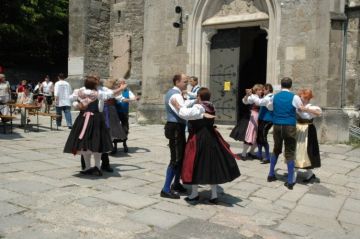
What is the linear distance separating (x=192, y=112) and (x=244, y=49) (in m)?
8.83

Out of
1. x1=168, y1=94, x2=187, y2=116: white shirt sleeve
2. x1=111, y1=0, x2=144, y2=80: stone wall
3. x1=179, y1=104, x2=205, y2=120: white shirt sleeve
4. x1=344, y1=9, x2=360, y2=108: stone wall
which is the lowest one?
x1=179, y1=104, x2=205, y2=120: white shirt sleeve

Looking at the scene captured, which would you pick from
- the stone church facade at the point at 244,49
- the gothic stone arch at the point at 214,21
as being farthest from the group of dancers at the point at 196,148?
the gothic stone arch at the point at 214,21

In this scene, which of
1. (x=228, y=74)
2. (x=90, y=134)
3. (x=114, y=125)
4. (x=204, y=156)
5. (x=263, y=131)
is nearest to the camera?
(x=204, y=156)

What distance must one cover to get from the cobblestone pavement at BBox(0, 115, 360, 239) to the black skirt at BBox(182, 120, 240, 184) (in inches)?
13.9

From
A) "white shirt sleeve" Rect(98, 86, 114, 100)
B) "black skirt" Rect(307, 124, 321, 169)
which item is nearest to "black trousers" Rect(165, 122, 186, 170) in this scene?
"white shirt sleeve" Rect(98, 86, 114, 100)

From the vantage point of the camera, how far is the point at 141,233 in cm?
393

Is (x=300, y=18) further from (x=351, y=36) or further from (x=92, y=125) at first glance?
(x=92, y=125)

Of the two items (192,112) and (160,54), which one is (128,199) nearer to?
(192,112)

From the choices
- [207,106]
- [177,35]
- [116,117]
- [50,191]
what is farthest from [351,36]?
[50,191]

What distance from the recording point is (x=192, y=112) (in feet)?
15.9

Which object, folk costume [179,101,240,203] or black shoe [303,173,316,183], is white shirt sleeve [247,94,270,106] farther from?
folk costume [179,101,240,203]

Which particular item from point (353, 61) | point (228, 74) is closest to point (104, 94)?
point (228, 74)

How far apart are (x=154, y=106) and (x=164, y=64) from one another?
4.33ft

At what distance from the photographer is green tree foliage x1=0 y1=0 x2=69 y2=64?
2244cm
